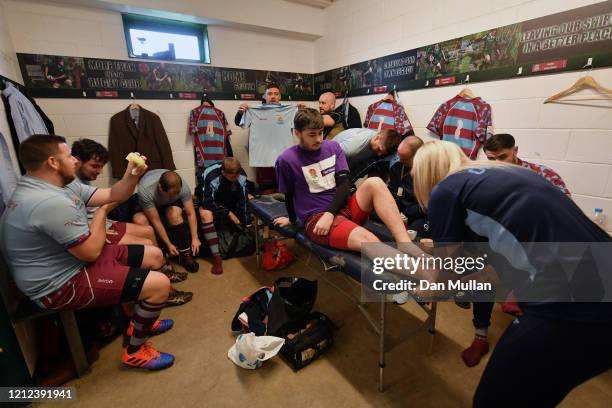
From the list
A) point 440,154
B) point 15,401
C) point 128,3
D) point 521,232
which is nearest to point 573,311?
point 521,232

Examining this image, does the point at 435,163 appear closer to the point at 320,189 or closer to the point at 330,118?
the point at 320,189

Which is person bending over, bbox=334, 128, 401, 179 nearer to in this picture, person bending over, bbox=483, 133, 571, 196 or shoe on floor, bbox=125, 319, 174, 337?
person bending over, bbox=483, 133, 571, 196

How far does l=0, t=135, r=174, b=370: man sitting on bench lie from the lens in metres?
1.26

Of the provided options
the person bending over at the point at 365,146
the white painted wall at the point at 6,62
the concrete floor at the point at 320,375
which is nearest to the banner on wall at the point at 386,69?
the white painted wall at the point at 6,62

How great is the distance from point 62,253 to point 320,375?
1428 mm

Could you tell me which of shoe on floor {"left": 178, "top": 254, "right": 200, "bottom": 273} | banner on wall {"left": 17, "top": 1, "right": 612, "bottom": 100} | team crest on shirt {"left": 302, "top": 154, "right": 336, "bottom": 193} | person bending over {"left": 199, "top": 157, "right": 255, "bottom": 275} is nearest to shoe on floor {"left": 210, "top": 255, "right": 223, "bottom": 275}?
person bending over {"left": 199, "top": 157, "right": 255, "bottom": 275}

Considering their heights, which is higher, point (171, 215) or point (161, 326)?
point (171, 215)

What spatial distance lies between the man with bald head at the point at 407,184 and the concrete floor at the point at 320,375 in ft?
2.24

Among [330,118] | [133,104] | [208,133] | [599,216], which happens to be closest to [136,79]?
[133,104]

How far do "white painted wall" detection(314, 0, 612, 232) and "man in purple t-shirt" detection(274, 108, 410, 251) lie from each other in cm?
141

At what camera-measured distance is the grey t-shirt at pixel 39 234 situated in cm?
125

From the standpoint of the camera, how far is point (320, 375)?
1556mm

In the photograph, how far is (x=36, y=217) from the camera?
1239 mm

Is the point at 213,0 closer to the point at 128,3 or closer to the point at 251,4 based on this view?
the point at 251,4
